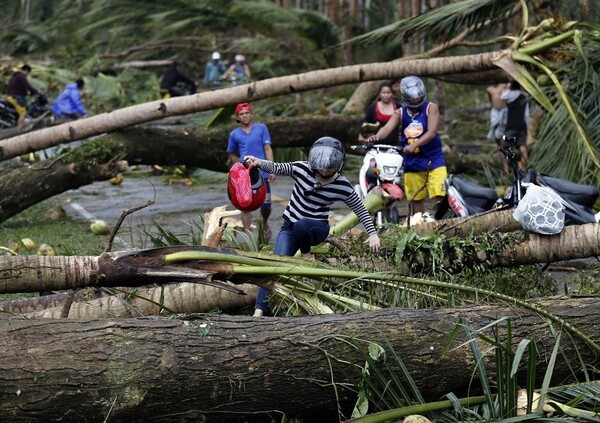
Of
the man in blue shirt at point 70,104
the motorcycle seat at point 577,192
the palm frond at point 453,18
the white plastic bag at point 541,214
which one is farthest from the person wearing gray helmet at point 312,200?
the man in blue shirt at point 70,104

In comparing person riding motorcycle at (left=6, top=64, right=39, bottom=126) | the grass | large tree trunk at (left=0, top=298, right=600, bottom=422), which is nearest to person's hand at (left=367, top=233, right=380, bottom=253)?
large tree trunk at (left=0, top=298, right=600, bottom=422)

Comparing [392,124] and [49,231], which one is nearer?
[392,124]

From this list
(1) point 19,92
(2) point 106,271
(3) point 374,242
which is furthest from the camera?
(1) point 19,92

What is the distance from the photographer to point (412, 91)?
395 inches

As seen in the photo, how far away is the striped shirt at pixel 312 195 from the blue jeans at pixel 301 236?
3.0 inches

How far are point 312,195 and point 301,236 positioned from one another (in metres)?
0.29

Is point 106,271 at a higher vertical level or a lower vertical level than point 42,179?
higher

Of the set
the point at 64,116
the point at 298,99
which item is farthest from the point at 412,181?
the point at 64,116

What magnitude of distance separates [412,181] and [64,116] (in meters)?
12.6

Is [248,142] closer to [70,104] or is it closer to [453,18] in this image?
[453,18]

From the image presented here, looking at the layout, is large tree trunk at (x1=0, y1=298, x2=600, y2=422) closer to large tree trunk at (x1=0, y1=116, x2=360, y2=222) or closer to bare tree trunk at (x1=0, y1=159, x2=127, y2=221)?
bare tree trunk at (x1=0, y1=159, x2=127, y2=221)

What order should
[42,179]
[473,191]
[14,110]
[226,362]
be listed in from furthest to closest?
1. [14,110]
2. [42,179]
3. [473,191]
4. [226,362]

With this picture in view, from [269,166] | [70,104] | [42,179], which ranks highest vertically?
[269,166]

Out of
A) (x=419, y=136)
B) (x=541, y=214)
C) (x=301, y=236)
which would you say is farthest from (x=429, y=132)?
(x=301, y=236)
